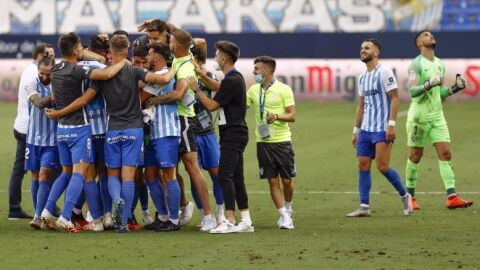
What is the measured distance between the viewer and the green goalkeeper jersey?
16578 mm

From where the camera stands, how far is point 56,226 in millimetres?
13633

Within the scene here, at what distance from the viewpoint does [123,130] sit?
1351 centimetres

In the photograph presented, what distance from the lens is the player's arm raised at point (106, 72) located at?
43.9 feet

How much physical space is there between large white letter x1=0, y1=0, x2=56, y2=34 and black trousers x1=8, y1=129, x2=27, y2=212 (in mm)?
20611

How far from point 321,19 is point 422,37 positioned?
19.2m

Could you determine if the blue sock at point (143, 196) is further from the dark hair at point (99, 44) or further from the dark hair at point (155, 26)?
the dark hair at point (155, 26)

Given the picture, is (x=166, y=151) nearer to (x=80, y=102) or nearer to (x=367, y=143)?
(x=80, y=102)

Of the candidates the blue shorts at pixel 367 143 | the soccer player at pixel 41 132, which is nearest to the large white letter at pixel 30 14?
the blue shorts at pixel 367 143

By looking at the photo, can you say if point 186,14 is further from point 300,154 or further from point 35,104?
point 35,104

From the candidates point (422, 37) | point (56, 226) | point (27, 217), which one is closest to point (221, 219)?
point (56, 226)

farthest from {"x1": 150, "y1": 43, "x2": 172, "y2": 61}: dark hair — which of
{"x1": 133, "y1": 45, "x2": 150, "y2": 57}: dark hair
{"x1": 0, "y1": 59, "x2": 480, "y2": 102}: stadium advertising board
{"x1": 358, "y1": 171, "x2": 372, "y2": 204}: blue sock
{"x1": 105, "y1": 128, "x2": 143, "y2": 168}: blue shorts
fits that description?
{"x1": 0, "y1": 59, "x2": 480, "y2": 102}: stadium advertising board

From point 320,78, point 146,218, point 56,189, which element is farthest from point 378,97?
point 320,78

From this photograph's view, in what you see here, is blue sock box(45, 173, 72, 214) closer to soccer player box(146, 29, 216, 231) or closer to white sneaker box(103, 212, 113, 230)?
white sneaker box(103, 212, 113, 230)

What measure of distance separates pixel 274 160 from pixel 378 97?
1.89m
